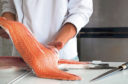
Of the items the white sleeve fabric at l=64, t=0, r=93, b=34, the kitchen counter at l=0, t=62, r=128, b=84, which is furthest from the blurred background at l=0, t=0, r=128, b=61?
the kitchen counter at l=0, t=62, r=128, b=84

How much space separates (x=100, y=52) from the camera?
169cm

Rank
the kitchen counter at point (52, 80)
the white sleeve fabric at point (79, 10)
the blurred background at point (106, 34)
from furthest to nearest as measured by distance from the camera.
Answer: the blurred background at point (106, 34) < the white sleeve fabric at point (79, 10) < the kitchen counter at point (52, 80)

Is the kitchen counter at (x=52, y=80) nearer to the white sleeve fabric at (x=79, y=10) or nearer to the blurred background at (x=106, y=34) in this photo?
the white sleeve fabric at (x=79, y=10)

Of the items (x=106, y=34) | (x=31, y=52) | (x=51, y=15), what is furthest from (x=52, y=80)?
(x=106, y=34)

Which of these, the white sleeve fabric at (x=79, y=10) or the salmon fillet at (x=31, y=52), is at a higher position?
the white sleeve fabric at (x=79, y=10)

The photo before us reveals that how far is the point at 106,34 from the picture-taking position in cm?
165

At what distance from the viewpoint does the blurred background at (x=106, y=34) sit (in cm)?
162

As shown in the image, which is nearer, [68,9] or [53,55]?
[53,55]

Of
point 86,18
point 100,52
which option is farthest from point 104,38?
point 86,18

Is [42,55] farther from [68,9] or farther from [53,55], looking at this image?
[68,9]

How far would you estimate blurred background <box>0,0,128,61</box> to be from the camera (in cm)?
162

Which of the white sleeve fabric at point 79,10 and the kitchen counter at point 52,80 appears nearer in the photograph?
the kitchen counter at point 52,80

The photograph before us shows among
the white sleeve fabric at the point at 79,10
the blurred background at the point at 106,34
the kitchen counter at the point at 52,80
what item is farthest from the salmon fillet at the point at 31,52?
the blurred background at the point at 106,34

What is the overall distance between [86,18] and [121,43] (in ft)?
2.87
